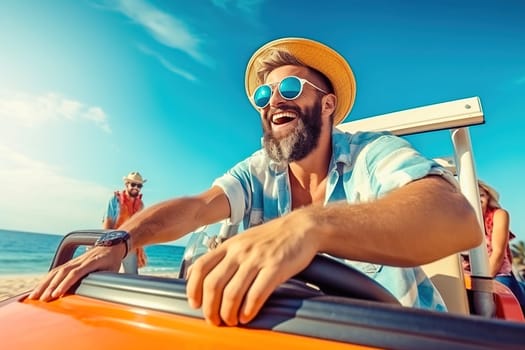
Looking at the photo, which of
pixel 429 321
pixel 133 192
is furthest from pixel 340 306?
pixel 133 192

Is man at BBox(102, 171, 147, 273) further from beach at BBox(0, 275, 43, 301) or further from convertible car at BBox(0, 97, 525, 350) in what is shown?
convertible car at BBox(0, 97, 525, 350)

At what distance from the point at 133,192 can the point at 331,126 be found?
5.80 m

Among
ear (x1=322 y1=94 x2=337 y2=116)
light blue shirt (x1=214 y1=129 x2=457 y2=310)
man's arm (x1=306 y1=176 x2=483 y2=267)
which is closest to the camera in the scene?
man's arm (x1=306 y1=176 x2=483 y2=267)

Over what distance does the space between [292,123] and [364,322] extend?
5.70ft

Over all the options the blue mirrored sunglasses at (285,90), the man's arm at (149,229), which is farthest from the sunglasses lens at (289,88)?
the man's arm at (149,229)

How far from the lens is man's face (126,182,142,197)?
7068 millimetres

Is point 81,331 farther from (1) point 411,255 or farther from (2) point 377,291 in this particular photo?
(1) point 411,255

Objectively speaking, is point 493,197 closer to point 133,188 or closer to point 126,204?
A: point 126,204

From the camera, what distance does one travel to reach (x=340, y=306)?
499 mm

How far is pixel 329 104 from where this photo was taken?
235cm

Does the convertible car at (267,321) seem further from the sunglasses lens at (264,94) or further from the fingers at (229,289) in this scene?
the sunglasses lens at (264,94)

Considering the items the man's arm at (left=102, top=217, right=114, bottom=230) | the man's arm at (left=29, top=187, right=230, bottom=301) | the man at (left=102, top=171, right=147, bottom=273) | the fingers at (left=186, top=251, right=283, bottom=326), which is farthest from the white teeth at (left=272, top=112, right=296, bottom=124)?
the man's arm at (left=102, top=217, right=114, bottom=230)

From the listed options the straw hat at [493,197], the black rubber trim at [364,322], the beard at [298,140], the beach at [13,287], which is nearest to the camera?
the black rubber trim at [364,322]

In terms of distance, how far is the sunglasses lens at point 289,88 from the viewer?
6.82 ft
